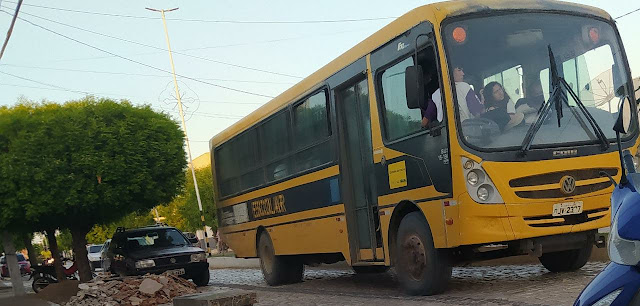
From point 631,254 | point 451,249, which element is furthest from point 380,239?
point 631,254

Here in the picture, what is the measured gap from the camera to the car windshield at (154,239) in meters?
17.5

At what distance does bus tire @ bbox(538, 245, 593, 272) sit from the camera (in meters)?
9.83

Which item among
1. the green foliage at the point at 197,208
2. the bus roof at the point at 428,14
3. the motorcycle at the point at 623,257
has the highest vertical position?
the green foliage at the point at 197,208

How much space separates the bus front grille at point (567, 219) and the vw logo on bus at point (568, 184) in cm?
29

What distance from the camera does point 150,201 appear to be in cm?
1777

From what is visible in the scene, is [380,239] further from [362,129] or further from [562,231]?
[562,231]

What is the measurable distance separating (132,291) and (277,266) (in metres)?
2.60

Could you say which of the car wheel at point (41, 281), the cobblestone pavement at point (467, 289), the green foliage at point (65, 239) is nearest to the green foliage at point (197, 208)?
the green foliage at point (65, 239)

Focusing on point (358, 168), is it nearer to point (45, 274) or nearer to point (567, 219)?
point (567, 219)

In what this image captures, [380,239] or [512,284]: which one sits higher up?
[380,239]

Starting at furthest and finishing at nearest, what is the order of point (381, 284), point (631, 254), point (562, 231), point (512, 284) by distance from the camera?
point (381, 284) → point (512, 284) → point (562, 231) → point (631, 254)

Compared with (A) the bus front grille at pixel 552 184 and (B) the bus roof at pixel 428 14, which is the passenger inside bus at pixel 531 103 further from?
(B) the bus roof at pixel 428 14

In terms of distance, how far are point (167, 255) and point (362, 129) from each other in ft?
26.3

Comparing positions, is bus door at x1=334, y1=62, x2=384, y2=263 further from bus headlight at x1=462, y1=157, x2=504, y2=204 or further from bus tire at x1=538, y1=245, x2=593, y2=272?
bus tire at x1=538, y1=245, x2=593, y2=272
